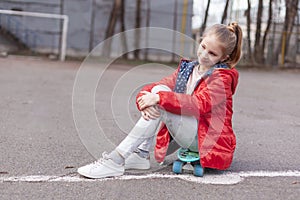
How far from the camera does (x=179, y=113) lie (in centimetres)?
260

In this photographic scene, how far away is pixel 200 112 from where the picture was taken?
104 inches

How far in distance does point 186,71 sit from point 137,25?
1633 centimetres

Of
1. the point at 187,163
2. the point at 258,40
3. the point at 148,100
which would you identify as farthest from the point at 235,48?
the point at 258,40

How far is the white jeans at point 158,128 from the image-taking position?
8.62ft

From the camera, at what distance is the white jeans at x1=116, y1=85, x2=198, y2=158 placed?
2627 mm

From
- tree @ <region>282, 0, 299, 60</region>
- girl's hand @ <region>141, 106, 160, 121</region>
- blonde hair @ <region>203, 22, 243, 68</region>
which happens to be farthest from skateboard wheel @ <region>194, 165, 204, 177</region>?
tree @ <region>282, 0, 299, 60</region>

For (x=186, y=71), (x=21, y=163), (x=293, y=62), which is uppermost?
(x=186, y=71)

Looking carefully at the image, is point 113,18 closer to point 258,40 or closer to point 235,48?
point 258,40

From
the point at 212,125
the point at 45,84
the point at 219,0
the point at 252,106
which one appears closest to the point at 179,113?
the point at 212,125

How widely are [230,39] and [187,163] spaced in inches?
29.1

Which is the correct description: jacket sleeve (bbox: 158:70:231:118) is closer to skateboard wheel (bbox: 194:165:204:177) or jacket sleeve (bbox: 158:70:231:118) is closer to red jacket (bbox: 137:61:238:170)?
red jacket (bbox: 137:61:238:170)

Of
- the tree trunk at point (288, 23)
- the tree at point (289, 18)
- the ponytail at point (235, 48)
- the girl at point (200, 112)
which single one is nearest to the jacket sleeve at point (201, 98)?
the girl at point (200, 112)

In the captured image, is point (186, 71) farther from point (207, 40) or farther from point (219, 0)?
point (219, 0)

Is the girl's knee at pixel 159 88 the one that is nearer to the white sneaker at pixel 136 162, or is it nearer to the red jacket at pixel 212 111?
the red jacket at pixel 212 111
